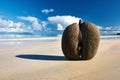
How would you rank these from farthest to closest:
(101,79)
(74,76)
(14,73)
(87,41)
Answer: (87,41), (14,73), (74,76), (101,79)

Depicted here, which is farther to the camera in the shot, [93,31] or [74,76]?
[93,31]

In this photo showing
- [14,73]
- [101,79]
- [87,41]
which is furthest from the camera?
[87,41]

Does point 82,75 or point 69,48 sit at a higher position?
point 69,48

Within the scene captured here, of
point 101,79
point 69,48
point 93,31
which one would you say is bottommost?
point 101,79

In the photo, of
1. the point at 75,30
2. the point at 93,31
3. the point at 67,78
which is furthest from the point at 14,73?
the point at 93,31

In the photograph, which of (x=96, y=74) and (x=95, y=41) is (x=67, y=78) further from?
(x=95, y=41)

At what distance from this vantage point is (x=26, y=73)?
5855mm

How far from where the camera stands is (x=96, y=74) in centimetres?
568

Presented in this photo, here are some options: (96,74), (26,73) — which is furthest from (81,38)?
(26,73)

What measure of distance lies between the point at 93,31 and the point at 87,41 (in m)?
0.56

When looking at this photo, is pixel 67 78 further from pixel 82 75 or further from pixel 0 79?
pixel 0 79

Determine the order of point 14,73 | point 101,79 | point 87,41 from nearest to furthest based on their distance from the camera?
point 101,79
point 14,73
point 87,41

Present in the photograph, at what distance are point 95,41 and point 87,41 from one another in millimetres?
375

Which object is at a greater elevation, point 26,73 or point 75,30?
point 75,30
